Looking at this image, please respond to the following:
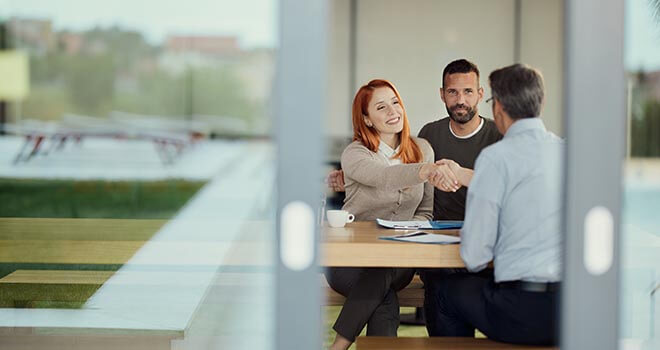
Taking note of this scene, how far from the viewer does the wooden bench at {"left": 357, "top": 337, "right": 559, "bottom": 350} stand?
8.99 feet

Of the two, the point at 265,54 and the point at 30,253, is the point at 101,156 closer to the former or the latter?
the point at 265,54

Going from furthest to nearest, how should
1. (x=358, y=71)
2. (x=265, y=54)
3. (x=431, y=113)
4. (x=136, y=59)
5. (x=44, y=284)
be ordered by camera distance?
(x=136, y=59) < (x=265, y=54) < (x=358, y=71) < (x=44, y=284) < (x=431, y=113)

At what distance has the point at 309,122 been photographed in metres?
2.21

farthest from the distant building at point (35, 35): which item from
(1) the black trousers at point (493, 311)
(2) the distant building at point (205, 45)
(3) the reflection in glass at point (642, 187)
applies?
(1) the black trousers at point (493, 311)

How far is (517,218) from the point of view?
2557 millimetres

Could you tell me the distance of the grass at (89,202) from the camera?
26.3 ft

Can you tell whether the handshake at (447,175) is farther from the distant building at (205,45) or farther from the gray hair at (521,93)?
the distant building at (205,45)

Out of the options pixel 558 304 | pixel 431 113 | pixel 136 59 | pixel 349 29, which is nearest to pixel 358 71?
pixel 349 29

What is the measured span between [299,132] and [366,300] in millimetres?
1212

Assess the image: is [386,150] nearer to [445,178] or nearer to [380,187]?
[380,187]

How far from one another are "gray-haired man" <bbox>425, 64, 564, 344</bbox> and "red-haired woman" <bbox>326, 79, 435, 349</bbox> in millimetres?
633

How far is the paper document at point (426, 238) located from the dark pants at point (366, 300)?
1.20 feet

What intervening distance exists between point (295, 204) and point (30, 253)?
5031 mm

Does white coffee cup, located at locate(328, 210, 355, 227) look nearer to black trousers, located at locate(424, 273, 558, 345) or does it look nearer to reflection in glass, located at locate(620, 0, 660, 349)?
black trousers, located at locate(424, 273, 558, 345)
